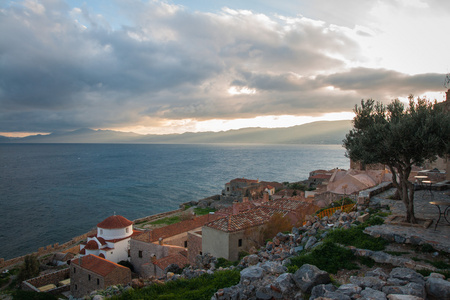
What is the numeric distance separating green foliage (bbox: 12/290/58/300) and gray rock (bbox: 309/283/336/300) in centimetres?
2260

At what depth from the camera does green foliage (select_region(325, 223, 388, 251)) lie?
7.81 metres

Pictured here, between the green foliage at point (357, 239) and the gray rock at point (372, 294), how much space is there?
3.19 m

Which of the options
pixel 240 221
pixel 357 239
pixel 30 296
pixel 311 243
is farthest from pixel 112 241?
pixel 357 239

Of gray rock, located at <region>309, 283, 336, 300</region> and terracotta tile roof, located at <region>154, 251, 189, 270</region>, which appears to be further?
terracotta tile roof, located at <region>154, 251, 189, 270</region>

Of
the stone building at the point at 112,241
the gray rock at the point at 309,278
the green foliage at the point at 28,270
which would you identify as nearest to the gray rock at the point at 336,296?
the gray rock at the point at 309,278

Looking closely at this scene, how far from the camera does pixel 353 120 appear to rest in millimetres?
13453

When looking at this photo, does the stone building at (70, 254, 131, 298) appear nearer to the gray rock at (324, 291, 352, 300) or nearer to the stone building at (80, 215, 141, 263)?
the stone building at (80, 215, 141, 263)

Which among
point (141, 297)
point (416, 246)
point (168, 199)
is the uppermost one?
point (416, 246)

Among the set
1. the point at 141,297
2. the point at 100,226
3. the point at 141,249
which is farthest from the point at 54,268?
the point at 141,297

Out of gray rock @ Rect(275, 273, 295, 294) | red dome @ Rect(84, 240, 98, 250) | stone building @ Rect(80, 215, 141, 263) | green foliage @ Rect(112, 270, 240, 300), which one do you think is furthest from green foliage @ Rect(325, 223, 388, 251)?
red dome @ Rect(84, 240, 98, 250)

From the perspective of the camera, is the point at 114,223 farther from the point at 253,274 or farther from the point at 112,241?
the point at 253,274

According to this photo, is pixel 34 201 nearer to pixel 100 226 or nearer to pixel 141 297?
pixel 100 226

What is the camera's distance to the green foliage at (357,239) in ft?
25.6

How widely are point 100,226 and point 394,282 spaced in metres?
28.6
